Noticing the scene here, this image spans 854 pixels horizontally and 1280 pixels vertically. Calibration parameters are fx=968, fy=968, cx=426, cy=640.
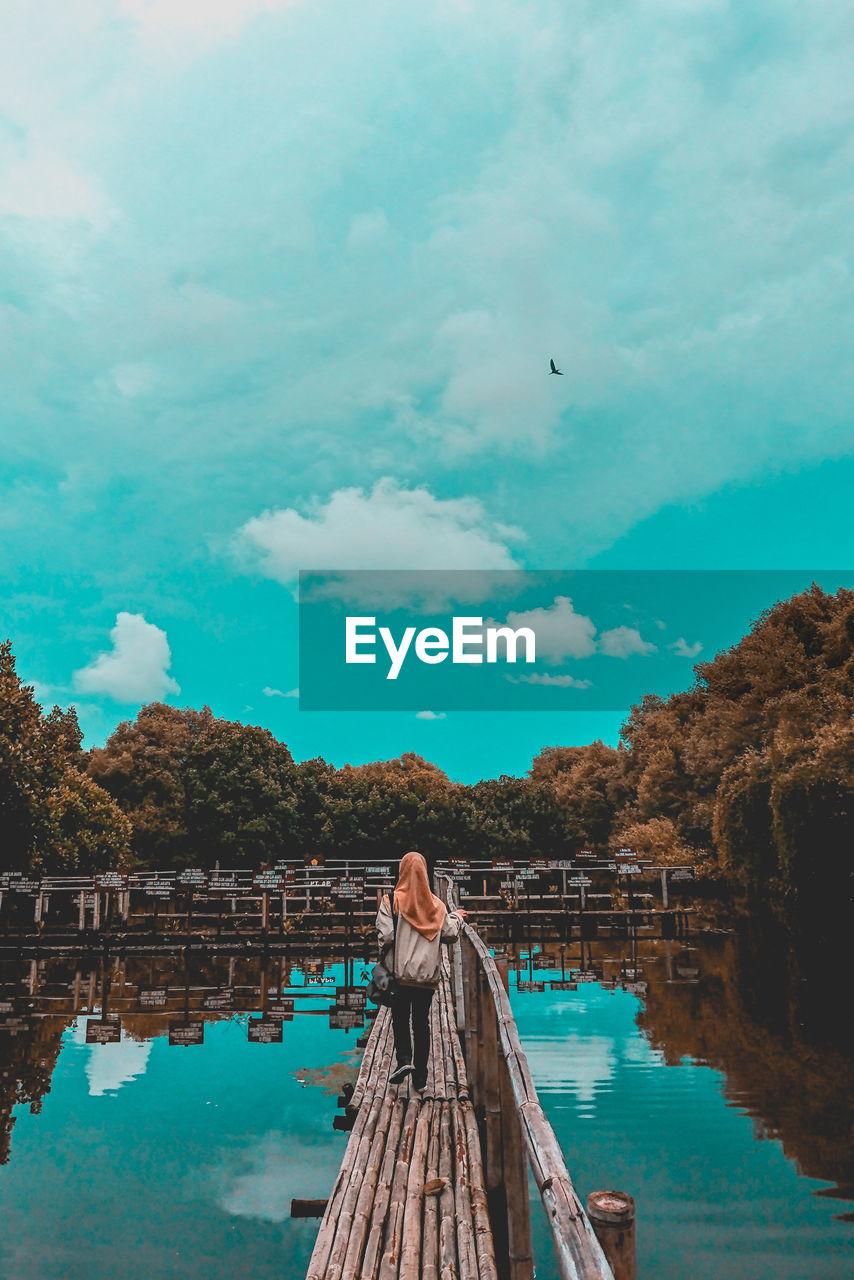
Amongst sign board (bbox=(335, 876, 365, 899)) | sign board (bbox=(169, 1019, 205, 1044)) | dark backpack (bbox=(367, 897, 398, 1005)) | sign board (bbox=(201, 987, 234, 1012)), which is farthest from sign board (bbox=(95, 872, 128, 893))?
dark backpack (bbox=(367, 897, 398, 1005))

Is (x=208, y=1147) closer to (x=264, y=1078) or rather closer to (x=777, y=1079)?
(x=264, y=1078)

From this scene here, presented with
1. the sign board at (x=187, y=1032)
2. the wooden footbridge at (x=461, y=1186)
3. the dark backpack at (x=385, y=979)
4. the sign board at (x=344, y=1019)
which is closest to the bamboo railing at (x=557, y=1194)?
the wooden footbridge at (x=461, y=1186)

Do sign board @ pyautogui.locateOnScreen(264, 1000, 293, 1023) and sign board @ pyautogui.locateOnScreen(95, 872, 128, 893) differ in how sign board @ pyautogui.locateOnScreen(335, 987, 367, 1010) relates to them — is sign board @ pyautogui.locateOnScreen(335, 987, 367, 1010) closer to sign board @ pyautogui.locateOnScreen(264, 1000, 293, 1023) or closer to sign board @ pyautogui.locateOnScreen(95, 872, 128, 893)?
sign board @ pyautogui.locateOnScreen(264, 1000, 293, 1023)

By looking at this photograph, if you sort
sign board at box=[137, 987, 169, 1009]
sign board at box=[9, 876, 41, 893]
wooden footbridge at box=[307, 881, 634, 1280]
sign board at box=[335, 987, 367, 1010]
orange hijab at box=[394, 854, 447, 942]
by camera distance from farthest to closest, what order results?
sign board at box=[9, 876, 41, 893], sign board at box=[335, 987, 367, 1010], sign board at box=[137, 987, 169, 1009], orange hijab at box=[394, 854, 447, 942], wooden footbridge at box=[307, 881, 634, 1280]

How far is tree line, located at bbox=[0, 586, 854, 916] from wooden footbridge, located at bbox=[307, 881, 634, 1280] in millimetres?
17320

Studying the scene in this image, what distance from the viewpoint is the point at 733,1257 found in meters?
7.20

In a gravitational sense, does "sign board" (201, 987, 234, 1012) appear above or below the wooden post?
below

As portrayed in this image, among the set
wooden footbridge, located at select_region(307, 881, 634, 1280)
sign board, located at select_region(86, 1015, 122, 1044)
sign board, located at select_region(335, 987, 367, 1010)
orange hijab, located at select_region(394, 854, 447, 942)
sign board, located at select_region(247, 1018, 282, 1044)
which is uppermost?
orange hijab, located at select_region(394, 854, 447, 942)

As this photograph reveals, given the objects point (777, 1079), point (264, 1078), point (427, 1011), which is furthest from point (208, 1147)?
point (777, 1079)

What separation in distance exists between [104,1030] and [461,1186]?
11.3 metres

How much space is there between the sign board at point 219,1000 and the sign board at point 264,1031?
142cm

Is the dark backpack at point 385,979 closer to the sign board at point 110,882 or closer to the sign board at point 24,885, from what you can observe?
the sign board at point 110,882

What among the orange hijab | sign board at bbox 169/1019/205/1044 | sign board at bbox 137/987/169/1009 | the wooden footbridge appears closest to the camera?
the wooden footbridge

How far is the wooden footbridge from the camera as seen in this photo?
8.22 feet
